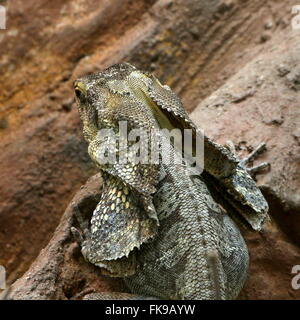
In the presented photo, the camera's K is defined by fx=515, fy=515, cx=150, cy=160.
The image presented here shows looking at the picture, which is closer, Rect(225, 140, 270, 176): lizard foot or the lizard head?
the lizard head

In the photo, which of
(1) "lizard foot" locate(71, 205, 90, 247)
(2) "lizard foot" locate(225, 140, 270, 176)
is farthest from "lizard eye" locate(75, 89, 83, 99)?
(2) "lizard foot" locate(225, 140, 270, 176)

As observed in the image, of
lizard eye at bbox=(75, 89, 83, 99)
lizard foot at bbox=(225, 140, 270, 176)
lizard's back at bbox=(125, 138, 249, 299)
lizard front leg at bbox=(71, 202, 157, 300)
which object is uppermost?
lizard eye at bbox=(75, 89, 83, 99)

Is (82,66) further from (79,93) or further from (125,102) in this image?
(125,102)

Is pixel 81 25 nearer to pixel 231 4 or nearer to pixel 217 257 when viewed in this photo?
pixel 231 4

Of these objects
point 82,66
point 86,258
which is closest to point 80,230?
point 86,258

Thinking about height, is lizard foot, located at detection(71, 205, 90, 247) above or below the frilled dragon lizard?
below

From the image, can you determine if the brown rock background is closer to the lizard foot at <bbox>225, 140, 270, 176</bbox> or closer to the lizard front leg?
the lizard foot at <bbox>225, 140, 270, 176</bbox>

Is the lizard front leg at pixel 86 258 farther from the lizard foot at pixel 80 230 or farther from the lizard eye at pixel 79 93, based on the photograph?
the lizard eye at pixel 79 93
